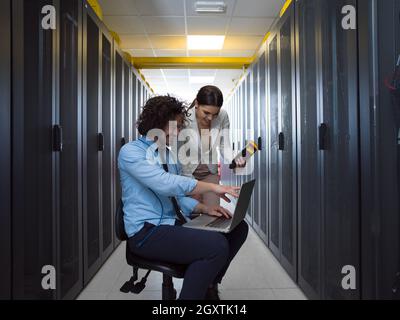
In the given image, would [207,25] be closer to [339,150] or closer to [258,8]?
[258,8]

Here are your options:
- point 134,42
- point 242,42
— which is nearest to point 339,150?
Result: point 242,42

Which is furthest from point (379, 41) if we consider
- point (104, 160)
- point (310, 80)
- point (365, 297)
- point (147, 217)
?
point (104, 160)

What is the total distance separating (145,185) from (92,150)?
1.23 metres

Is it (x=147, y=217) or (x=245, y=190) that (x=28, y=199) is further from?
(x=245, y=190)

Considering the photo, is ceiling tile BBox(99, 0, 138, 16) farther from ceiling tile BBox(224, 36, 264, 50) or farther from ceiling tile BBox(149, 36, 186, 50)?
ceiling tile BBox(224, 36, 264, 50)

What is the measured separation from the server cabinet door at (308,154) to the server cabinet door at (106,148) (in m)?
1.54

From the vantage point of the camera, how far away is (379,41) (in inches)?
52.7

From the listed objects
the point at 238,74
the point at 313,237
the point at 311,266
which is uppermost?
the point at 238,74

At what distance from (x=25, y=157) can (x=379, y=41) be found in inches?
62.3

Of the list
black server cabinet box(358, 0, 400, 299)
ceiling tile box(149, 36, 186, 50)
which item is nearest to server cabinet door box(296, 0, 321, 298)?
black server cabinet box(358, 0, 400, 299)

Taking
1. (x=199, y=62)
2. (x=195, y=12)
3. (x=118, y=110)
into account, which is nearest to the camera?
(x=118, y=110)

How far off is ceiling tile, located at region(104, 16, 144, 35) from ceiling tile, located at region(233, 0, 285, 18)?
3.96 ft

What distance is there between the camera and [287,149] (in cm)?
251

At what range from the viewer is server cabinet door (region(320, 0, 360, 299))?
4.78ft
